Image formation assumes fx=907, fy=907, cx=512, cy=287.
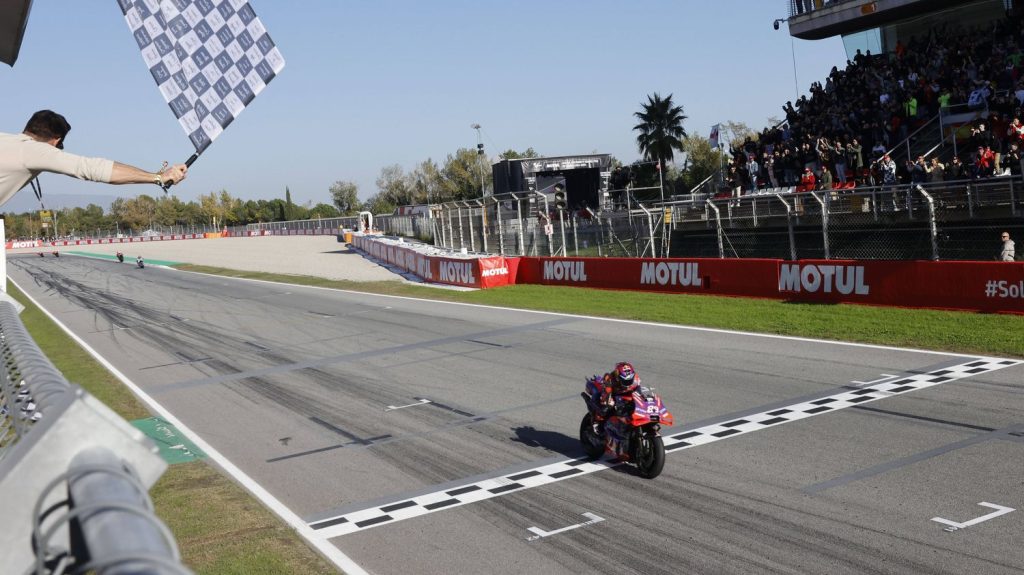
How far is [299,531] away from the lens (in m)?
8.83

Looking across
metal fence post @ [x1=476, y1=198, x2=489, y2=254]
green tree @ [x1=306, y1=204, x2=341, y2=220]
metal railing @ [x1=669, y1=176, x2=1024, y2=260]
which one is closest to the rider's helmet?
metal railing @ [x1=669, y1=176, x2=1024, y2=260]

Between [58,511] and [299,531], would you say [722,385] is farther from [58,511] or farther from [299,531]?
[58,511]

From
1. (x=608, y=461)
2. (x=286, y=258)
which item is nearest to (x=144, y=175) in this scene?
(x=608, y=461)

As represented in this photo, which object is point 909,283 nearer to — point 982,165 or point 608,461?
point 982,165

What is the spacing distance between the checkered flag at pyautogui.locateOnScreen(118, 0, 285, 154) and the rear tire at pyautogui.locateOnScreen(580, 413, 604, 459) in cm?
522

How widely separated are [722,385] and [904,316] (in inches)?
271

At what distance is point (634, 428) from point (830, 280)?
1332 cm

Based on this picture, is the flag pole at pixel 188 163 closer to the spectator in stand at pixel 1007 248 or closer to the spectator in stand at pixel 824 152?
the spectator in stand at pixel 1007 248

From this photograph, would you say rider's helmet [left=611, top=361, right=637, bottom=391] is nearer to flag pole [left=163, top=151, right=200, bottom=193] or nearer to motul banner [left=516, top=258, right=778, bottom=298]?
flag pole [left=163, top=151, right=200, bottom=193]

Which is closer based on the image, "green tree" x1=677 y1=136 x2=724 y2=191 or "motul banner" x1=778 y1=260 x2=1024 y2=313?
"motul banner" x1=778 y1=260 x2=1024 y2=313

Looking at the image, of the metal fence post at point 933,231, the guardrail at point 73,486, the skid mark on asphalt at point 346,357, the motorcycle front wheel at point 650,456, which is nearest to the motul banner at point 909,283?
the metal fence post at point 933,231

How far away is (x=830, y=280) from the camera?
21.5 metres

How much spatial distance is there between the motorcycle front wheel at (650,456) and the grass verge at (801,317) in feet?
27.9

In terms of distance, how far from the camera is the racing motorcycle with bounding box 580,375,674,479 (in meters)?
9.70
